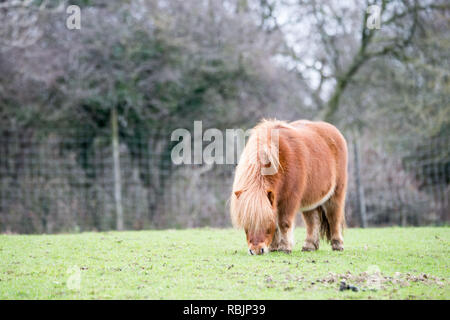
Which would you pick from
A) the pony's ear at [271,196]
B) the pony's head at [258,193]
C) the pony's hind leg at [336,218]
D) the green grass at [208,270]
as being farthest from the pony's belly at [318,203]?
the pony's ear at [271,196]

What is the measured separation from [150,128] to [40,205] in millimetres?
3805

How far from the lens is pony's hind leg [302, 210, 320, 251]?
7422mm

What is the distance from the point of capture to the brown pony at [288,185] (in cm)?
634

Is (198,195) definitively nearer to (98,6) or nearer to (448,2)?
(98,6)

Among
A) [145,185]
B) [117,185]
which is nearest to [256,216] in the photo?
[117,185]

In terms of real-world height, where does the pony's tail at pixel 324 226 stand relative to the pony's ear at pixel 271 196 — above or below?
below

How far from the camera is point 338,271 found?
5.54 m

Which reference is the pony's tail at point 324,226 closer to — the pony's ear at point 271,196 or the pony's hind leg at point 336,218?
the pony's hind leg at point 336,218

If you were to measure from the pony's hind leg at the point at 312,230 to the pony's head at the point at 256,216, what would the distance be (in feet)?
3.72

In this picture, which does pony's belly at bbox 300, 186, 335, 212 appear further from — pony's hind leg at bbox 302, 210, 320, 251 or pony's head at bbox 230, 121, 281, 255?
pony's head at bbox 230, 121, 281, 255

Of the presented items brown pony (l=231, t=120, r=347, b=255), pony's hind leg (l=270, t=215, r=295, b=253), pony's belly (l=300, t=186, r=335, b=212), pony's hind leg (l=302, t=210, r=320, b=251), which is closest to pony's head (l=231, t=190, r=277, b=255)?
brown pony (l=231, t=120, r=347, b=255)

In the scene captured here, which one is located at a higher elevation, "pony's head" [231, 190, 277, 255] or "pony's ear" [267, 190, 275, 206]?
"pony's ear" [267, 190, 275, 206]

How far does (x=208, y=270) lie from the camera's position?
5.57 m

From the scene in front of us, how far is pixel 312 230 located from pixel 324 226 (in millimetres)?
297
